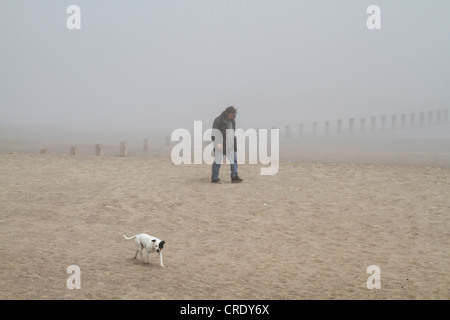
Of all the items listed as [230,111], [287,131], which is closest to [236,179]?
[230,111]

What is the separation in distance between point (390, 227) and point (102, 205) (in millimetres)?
5625

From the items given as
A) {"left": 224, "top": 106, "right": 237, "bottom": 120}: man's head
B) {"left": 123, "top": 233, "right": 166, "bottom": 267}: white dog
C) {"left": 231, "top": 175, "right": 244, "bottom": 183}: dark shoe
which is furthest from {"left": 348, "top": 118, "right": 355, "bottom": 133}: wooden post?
{"left": 123, "top": 233, "right": 166, "bottom": 267}: white dog

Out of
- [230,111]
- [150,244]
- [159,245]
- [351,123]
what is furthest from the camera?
[351,123]

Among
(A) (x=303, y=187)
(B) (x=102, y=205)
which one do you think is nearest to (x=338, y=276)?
(B) (x=102, y=205)

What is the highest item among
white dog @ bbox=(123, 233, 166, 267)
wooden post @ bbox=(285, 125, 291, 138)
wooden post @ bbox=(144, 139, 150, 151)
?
white dog @ bbox=(123, 233, 166, 267)

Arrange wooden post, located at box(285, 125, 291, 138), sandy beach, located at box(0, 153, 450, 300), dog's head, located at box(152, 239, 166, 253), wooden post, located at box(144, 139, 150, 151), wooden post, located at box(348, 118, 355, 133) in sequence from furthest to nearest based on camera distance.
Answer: wooden post, located at box(348, 118, 355, 133), wooden post, located at box(285, 125, 291, 138), wooden post, located at box(144, 139, 150, 151), dog's head, located at box(152, 239, 166, 253), sandy beach, located at box(0, 153, 450, 300)

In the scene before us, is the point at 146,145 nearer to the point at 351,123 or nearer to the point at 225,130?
the point at 225,130

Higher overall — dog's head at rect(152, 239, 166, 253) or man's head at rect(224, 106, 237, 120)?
man's head at rect(224, 106, 237, 120)

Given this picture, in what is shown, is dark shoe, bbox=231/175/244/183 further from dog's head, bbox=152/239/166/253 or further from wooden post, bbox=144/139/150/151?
wooden post, bbox=144/139/150/151

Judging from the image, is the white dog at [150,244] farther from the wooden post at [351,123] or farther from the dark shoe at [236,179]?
the wooden post at [351,123]

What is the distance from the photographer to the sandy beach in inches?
284

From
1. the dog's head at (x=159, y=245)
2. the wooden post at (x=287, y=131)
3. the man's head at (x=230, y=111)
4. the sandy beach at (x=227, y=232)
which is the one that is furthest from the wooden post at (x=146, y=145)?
the dog's head at (x=159, y=245)

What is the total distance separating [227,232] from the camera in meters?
10.1

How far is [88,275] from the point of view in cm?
745
